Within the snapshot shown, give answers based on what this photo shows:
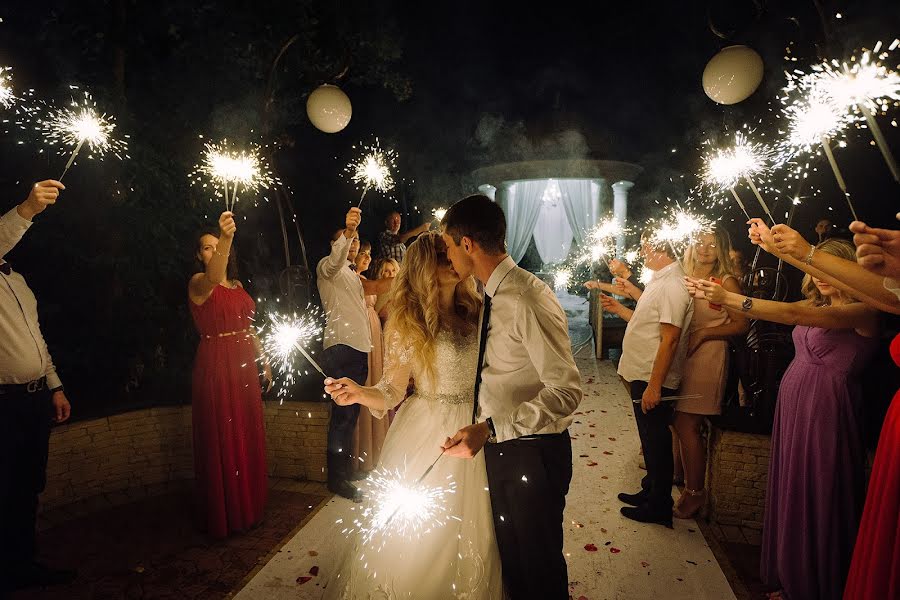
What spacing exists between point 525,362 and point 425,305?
1.95 feet

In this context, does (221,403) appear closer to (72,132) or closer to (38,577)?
(38,577)

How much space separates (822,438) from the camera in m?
2.63

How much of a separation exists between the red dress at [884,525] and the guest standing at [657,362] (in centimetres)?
135

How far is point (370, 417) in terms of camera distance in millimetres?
4480

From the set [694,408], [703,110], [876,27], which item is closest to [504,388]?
[694,408]

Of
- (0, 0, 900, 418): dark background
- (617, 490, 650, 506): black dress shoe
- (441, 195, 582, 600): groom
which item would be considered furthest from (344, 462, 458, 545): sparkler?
(0, 0, 900, 418): dark background

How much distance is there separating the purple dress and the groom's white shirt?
158 centimetres

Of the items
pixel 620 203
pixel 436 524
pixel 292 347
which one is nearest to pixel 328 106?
pixel 292 347

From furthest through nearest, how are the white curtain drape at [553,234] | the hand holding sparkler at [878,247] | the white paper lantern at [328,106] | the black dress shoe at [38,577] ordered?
the white curtain drape at [553,234] < the white paper lantern at [328,106] < the black dress shoe at [38,577] < the hand holding sparkler at [878,247]

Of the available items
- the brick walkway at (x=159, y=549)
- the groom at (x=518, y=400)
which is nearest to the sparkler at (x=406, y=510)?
the groom at (x=518, y=400)

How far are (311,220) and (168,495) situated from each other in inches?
196

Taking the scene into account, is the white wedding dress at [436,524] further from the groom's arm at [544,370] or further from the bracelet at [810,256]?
the bracelet at [810,256]

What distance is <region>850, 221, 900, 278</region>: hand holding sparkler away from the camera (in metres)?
1.89

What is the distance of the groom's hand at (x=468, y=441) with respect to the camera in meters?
1.90
